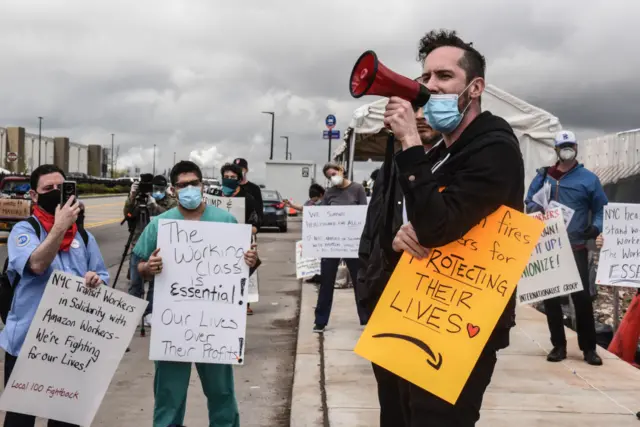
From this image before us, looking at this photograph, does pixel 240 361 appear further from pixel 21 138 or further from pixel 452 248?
pixel 21 138

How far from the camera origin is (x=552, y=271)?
19.0 ft

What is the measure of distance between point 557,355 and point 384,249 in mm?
4461

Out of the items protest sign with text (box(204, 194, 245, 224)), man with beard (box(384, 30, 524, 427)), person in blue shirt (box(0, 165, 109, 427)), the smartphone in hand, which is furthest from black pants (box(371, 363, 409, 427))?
protest sign with text (box(204, 194, 245, 224))

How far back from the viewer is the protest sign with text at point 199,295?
4.16 meters

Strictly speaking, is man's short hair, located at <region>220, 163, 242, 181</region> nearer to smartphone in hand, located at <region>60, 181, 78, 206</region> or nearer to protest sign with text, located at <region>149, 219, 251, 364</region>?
protest sign with text, located at <region>149, 219, 251, 364</region>

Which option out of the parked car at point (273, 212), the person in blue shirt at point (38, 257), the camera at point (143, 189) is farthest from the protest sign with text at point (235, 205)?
the parked car at point (273, 212)

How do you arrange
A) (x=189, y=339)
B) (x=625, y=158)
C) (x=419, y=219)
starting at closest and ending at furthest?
(x=419, y=219)
(x=189, y=339)
(x=625, y=158)

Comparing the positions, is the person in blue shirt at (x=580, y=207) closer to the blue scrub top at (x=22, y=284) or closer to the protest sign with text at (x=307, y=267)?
the blue scrub top at (x=22, y=284)

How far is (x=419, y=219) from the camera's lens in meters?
2.27

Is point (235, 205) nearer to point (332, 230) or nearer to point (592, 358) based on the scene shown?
point (332, 230)

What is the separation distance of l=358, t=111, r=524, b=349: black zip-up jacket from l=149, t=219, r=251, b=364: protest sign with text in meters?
1.92

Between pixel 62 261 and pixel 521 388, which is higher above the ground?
pixel 62 261

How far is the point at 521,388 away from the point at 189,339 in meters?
2.88

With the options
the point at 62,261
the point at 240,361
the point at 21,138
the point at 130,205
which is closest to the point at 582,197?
the point at 240,361
